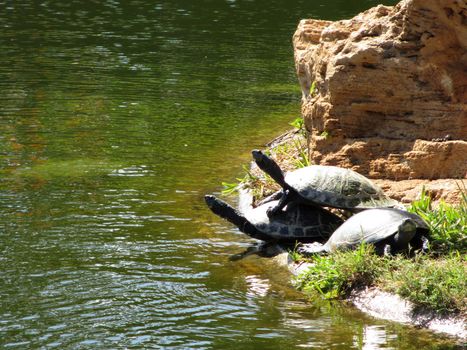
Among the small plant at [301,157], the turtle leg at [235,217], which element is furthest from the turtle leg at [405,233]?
the small plant at [301,157]

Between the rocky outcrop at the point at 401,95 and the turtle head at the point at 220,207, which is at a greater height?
the rocky outcrop at the point at 401,95

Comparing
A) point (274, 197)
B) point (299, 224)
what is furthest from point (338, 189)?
point (274, 197)

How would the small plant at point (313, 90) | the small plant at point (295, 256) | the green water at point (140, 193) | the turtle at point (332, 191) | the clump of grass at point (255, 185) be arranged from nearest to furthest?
the green water at point (140, 193)
the small plant at point (295, 256)
the turtle at point (332, 191)
the clump of grass at point (255, 185)
the small plant at point (313, 90)

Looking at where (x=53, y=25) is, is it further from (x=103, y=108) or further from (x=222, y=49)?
(x=103, y=108)

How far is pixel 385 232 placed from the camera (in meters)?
7.13

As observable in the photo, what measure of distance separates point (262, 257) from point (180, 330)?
5.68 ft

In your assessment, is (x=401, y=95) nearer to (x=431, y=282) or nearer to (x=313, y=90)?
(x=313, y=90)

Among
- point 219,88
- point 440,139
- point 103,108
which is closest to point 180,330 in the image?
point 440,139

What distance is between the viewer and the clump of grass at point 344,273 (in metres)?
6.91

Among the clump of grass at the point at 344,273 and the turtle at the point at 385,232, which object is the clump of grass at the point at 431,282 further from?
the turtle at the point at 385,232

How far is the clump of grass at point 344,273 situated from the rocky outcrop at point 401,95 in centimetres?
195

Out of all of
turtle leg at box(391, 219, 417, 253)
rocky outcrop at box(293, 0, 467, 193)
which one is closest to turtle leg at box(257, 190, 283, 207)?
rocky outcrop at box(293, 0, 467, 193)

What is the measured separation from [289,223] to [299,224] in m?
0.08

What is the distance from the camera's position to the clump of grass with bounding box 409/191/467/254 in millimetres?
7270
